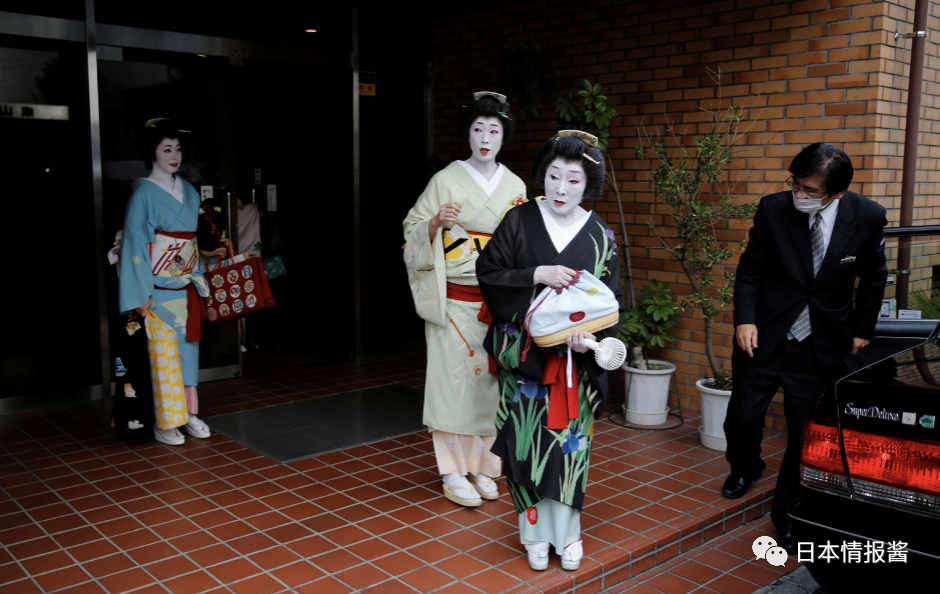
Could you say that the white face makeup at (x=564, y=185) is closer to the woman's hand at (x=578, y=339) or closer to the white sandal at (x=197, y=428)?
the woman's hand at (x=578, y=339)

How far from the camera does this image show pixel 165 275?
480cm

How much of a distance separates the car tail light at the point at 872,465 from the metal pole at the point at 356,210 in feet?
17.0

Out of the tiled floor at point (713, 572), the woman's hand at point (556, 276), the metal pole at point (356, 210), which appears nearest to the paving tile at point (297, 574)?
the tiled floor at point (713, 572)

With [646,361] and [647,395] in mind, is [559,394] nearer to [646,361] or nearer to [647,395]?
[647,395]

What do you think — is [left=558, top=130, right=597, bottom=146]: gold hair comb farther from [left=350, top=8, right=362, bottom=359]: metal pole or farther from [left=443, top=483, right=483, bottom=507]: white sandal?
[left=350, top=8, right=362, bottom=359]: metal pole

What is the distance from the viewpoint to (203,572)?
3.15m

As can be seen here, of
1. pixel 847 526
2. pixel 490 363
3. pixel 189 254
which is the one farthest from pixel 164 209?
pixel 847 526

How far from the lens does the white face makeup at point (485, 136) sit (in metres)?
3.77

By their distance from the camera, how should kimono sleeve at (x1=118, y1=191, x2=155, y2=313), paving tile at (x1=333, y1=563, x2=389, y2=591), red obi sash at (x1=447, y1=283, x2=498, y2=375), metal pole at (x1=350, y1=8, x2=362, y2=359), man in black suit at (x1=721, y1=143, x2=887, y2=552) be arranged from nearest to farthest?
paving tile at (x1=333, y1=563, x2=389, y2=591)
man in black suit at (x1=721, y1=143, x2=887, y2=552)
red obi sash at (x1=447, y1=283, x2=498, y2=375)
kimono sleeve at (x1=118, y1=191, x2=155, y2=313)
metal pole at (x1=350, y1=8, x2=362, y2=359)

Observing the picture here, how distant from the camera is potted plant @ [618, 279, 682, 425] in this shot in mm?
5133

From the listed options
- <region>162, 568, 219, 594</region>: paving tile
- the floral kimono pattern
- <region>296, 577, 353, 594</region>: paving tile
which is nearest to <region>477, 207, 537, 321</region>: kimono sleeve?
the floral kimono pattern

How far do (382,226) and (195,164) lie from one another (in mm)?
1806

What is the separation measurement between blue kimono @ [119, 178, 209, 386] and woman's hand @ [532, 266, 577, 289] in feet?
9.04

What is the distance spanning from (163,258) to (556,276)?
9.46 feet
